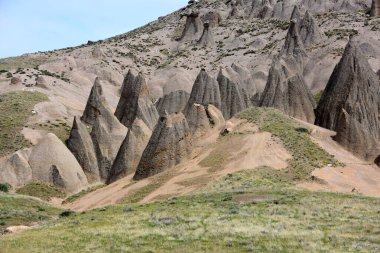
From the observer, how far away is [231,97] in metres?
87.6

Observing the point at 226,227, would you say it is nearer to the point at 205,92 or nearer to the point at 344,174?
the point at 344,174

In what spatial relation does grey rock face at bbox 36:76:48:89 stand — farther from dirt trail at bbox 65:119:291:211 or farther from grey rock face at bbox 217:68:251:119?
dirt trail at bbox 65:119:291:211

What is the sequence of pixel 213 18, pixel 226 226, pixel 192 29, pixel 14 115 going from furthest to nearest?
pixel 213 18
pixel 192 29
pixel 14 115
pixel 226 226

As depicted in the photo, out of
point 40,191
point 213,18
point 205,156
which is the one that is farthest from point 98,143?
point 213,18

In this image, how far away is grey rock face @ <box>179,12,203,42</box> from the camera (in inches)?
6594

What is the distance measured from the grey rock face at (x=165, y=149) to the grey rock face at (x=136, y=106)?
70.9 ft

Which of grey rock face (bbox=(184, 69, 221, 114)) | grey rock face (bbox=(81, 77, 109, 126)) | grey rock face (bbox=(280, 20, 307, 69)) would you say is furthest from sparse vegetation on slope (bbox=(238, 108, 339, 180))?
grey rock face (bbox=(280, 20, 307, 69))

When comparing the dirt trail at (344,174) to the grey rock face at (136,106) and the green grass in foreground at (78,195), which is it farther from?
the grey rock face at (136,106)

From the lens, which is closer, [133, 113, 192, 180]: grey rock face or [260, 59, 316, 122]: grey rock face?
[133, 113, 192, 180]: grey rock face

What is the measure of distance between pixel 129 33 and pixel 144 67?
46.8m

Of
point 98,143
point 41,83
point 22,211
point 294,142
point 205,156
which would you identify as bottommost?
point 22,211

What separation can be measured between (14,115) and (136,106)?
16765mm

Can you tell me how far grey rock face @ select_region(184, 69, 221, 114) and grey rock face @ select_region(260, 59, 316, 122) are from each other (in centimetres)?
667

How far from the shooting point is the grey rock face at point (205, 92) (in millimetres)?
84438
